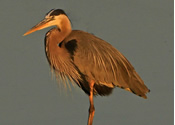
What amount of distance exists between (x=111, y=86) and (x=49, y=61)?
0.97 metres

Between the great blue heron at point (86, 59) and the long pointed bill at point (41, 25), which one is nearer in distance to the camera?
the long pointed bill at point (41, 25)

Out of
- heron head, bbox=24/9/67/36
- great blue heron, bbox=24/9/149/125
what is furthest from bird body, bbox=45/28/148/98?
heron head, bbox=24/9/67/36

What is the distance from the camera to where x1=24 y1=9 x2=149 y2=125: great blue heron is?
6.00m

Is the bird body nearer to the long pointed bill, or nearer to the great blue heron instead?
the great blue heron

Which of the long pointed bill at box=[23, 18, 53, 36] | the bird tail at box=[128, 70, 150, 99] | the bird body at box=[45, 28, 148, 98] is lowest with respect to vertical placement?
the bird tail at box=[128, 70, 150, 99]

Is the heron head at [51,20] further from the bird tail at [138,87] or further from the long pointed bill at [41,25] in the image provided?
the bird tail at [138,87]

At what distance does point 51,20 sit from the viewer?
586cm

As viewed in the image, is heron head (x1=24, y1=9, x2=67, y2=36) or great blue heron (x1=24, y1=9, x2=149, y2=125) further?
great blue heron (x1=24, y1=9, x2=149, y2=125)

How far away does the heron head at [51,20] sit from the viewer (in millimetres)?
5766

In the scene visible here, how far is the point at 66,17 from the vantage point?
6035 millimetres

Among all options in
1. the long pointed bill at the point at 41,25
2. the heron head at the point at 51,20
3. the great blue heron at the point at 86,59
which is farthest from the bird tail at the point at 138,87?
the long pointed bill at the point at 41,25

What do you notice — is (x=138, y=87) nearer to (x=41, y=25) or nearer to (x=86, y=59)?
(x=86, y=59)

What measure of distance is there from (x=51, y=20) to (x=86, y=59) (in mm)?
739

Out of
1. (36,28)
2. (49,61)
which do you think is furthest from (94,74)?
(36,28)
